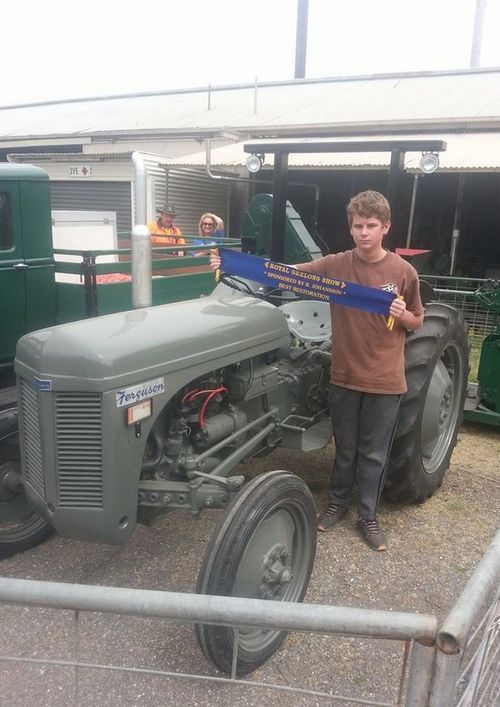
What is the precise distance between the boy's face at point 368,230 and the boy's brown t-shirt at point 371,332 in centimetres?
13

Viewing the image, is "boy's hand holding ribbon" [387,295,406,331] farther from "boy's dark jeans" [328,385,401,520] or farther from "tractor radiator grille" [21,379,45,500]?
"tractor radiator grille" [21,379,45,500]

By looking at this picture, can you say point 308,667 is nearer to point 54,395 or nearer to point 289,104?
point 54,395

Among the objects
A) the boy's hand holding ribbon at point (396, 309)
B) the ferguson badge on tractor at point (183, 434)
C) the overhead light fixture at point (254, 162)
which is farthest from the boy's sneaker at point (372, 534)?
the overhead light fixture at point (254, 162)

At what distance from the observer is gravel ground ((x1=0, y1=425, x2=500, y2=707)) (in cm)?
216

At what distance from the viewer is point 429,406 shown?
357cm

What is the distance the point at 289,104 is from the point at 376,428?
1118 centimetres

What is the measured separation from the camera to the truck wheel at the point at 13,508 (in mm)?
2828

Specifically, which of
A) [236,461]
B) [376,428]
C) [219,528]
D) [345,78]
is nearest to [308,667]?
[219,528]

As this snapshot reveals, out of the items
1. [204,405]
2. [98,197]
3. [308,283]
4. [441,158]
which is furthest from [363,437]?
[98,197]

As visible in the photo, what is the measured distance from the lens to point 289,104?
12.7 meters

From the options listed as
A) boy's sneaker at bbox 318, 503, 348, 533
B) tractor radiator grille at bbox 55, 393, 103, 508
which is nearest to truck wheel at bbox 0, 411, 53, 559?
tractor radiator grille at bbox 55, 393, 103, 508

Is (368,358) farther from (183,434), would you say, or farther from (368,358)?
(183,434)

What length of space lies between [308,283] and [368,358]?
0.47 meters

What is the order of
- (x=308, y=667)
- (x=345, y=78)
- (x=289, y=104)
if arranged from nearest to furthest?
1. (x=308, y=667)
2. (x=289, y=104)
3. (x=345, y=78)
